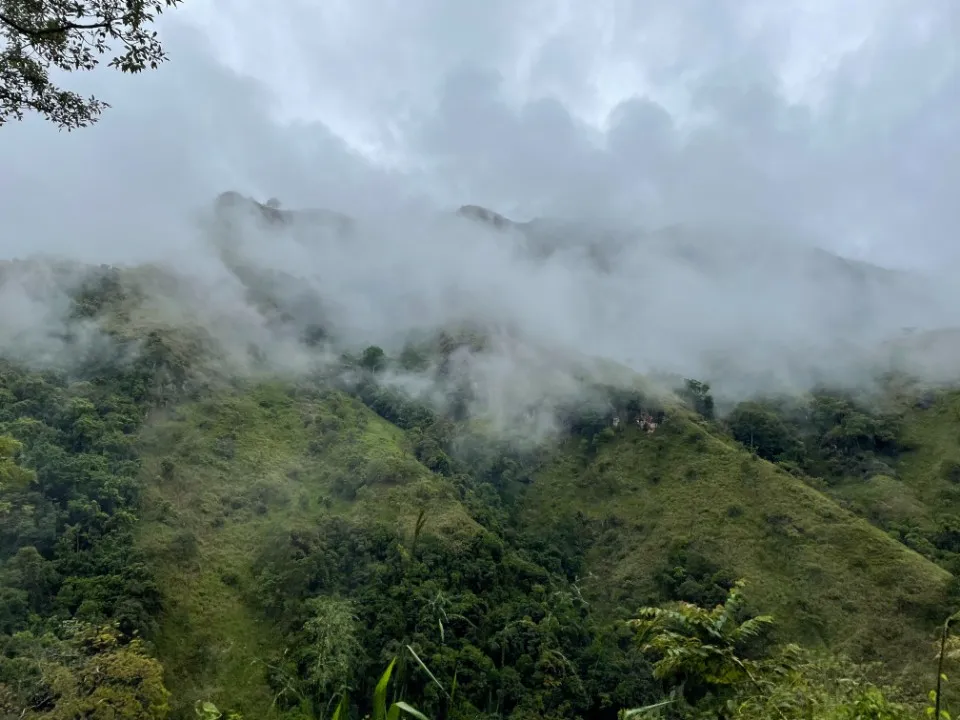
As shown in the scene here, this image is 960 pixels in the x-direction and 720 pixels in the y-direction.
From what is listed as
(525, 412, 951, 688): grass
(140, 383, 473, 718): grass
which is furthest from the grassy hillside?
(140, 383, 473, 718): grass

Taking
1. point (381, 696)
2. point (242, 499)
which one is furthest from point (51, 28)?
point (242, 499)

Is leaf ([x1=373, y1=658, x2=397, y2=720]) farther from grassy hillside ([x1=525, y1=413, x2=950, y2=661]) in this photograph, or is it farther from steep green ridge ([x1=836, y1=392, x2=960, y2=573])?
steep green ridge ([x1=836, y1=392, x2=960, y2=573])

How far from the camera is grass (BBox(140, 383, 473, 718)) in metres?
50.0

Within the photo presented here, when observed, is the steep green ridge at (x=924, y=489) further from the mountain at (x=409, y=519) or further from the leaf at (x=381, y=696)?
the leaf at (x=381, y=696)

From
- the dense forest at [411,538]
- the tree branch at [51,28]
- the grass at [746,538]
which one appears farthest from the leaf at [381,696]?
the grass at [746,538]

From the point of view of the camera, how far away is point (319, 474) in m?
77.6

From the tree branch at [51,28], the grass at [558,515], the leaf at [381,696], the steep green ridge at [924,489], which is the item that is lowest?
the leaf at [381,696]

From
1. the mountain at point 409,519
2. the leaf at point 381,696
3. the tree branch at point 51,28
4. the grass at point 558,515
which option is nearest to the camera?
the leaf at point 381,696

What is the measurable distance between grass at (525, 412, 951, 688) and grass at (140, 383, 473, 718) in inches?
765

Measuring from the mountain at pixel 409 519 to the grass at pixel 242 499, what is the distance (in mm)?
306

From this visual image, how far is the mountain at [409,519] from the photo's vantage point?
4728cm

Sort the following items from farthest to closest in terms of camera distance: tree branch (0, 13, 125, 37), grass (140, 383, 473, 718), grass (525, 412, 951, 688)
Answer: grass (525, 412, 951, 688), grass (140, 383, 473, 718), tree branch (0, 13, 125, 37)

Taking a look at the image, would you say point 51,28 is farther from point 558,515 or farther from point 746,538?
point 558,515

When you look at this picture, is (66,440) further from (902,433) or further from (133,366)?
(902,433)
